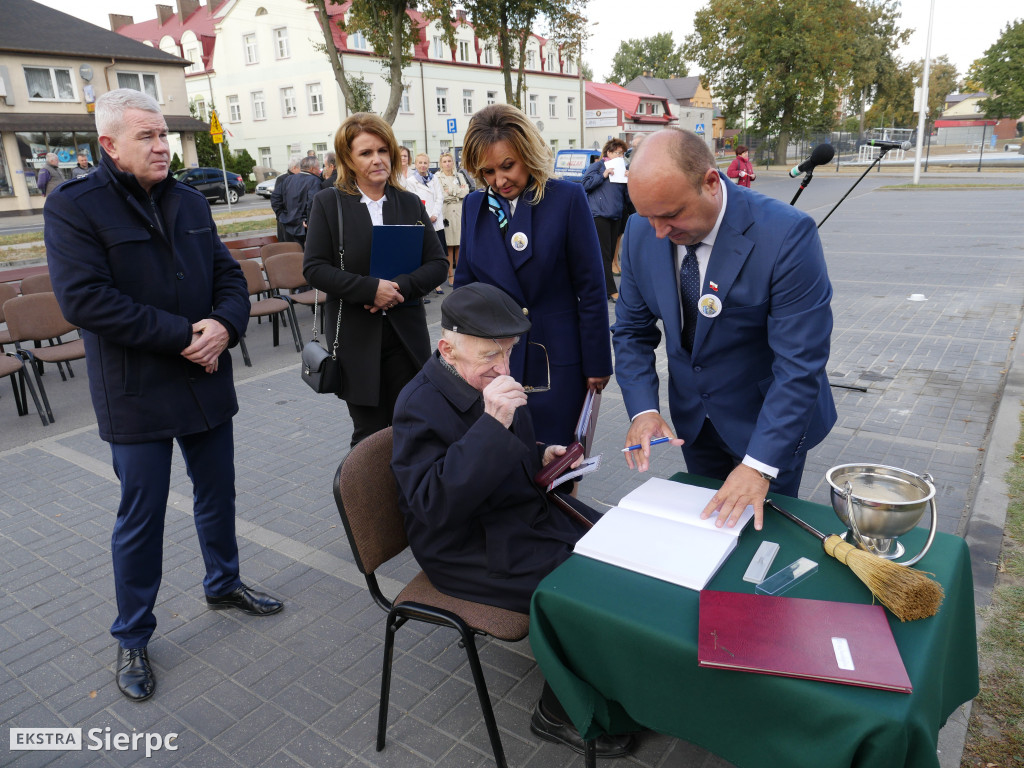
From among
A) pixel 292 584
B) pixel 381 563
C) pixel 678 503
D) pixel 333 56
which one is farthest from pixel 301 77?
pixel 678 503

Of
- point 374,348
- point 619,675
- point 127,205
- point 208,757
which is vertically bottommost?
point 208,757

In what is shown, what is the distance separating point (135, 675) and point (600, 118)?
55.0 metres

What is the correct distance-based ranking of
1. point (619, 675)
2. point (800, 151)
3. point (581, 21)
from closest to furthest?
point (619, 675) → point (581, 21) → point (800, 151)

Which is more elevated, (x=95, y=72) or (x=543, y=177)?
(x=95, y=72)

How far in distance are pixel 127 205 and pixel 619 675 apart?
236 centimetres

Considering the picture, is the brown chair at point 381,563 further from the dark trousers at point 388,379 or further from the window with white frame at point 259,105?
the window with white frame at point 259,105

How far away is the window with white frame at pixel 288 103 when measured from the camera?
3853 centimetres

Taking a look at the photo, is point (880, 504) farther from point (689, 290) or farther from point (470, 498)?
→ point (470, 498)

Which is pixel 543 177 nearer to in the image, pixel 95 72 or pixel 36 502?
pixel 36 502

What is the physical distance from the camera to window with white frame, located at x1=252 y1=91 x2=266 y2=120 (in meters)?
40.3

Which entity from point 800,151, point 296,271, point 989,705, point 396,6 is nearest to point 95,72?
point 396,6

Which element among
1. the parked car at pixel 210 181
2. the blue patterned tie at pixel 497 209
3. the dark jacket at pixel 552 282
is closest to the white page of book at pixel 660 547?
the dark jacket at pixel 552 282

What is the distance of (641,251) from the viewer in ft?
8.26

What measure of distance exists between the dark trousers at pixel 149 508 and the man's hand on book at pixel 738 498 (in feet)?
6.92
